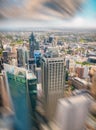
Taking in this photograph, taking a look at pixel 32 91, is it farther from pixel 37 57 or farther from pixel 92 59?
pixel 92 59

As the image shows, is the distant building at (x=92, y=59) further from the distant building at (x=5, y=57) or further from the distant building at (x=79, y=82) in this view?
the distant building at (x=5, y=57)

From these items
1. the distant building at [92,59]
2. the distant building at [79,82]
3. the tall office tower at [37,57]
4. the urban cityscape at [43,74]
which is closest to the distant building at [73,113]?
the urban cityscape at [43,74]

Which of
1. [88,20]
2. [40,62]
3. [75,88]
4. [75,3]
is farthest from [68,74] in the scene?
[75,3]

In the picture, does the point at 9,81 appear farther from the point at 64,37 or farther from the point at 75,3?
the point at 75,3

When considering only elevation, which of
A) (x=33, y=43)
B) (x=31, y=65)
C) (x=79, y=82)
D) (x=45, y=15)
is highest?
(x=45, y=15)

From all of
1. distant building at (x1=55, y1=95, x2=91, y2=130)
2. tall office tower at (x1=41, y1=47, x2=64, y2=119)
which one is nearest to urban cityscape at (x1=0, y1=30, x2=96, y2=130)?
tall office tower at (x1=41, y1=47, x2=64, y2=119)

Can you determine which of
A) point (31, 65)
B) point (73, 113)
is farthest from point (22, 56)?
point (73, 113)
